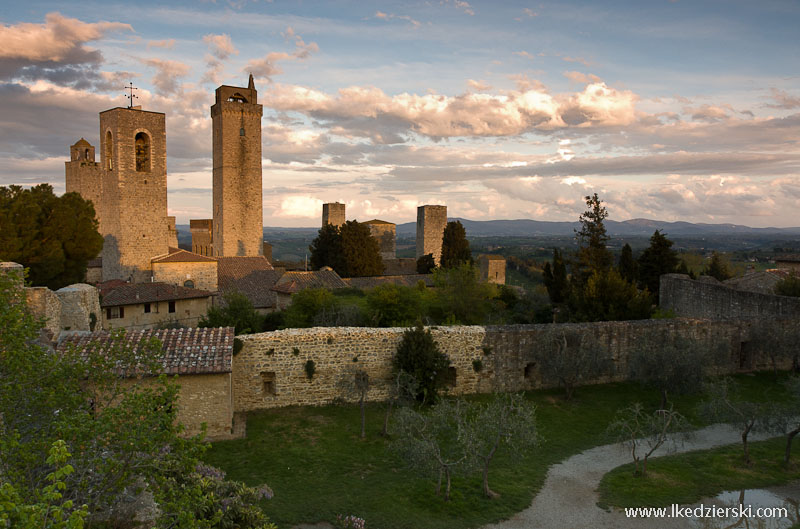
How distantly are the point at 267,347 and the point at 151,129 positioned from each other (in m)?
26.4

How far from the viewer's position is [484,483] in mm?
9602

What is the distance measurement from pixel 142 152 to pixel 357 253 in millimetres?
17109

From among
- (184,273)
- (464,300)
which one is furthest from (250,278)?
(464,300)

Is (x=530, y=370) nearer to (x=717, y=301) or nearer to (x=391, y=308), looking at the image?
(x=391, y=308)

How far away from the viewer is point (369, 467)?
10.8m

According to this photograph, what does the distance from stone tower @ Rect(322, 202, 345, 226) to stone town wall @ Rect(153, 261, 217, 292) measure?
2910cm

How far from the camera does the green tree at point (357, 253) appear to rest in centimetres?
4362

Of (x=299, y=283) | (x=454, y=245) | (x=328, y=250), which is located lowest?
(x=299, y=283)

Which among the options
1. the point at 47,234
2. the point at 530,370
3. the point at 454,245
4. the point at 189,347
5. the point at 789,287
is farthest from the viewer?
the point at 454,245

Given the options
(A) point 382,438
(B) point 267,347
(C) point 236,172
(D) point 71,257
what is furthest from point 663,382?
(C) point 236,172

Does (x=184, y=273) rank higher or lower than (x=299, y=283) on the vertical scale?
higher

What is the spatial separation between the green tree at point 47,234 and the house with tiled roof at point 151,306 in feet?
7.55

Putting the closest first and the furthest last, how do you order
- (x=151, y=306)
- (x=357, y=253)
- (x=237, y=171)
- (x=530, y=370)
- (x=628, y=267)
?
(x=530, y=370) → (x=151, y=306) → (x=628, y=267) → (x=357, y=253) → (x=237, y=171)

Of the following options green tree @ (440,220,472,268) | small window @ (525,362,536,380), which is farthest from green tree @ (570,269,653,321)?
green tree @ (440,220,472,268)
